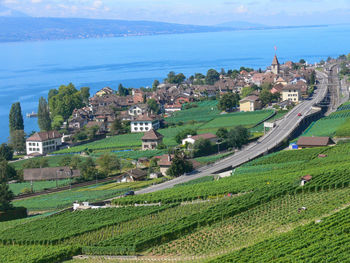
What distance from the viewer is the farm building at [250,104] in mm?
70500

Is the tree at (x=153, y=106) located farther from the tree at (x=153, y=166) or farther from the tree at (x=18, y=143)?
the tree at (x=153, y=166)

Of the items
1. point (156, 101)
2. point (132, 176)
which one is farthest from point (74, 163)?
point (156, 101)

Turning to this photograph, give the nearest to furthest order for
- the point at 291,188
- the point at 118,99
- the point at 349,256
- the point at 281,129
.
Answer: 1. the point at 349,256
2. the point at 291,188
3. the point at 281,129
4. the point at 118,99

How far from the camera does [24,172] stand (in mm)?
46500

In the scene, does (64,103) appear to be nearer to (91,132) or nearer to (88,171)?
(91,132)

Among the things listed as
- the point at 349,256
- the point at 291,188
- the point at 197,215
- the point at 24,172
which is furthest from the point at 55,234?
the point at 24,172

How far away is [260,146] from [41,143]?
2379 centimetres

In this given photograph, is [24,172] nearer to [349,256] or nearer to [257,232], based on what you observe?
[257,232]

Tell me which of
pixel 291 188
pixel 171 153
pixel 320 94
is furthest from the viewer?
pixel 320 94

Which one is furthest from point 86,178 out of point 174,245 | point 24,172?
point 174,245

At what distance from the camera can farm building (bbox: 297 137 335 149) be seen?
4319 centimetres

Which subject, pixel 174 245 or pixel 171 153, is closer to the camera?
pixel 174 245

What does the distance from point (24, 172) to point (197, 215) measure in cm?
2468

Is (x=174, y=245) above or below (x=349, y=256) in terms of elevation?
below
